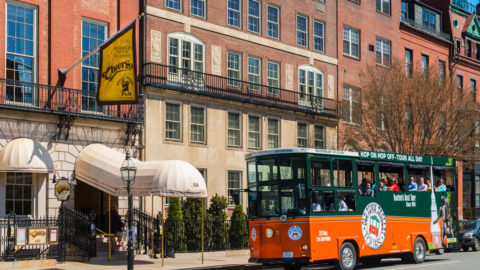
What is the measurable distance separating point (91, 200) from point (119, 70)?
7.19 m

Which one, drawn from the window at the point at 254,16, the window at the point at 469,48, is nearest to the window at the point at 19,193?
the window at the point at 254,16

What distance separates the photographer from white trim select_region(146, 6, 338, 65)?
3002cm

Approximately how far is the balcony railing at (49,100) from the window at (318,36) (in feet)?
50.1

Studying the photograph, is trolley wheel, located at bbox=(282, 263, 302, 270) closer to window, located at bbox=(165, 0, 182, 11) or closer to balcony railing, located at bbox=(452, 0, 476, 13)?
window, located at bbox=(165, 0, 182, 11)

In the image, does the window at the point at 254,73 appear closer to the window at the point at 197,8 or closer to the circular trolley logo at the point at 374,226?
the window at the point at 197,8

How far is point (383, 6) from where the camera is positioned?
44500 mm

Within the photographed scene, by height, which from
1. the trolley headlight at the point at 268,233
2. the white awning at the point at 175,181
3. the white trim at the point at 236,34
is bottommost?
the trolley headlight at the point at 268,233

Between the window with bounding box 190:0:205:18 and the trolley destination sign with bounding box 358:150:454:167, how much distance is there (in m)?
13.2

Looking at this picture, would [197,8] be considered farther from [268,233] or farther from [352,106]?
[268,233]

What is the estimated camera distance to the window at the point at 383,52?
142ft

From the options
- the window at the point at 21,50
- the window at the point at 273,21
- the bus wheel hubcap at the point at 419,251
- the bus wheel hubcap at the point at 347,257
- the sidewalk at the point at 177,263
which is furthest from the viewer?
the window at the point at 273,21

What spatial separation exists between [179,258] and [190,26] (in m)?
11.1

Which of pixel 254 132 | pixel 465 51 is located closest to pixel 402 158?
pixel 254 132

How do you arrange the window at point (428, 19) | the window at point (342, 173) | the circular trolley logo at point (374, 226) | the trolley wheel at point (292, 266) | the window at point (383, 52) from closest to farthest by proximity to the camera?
the window at point (342, 173) < the trolley wheel at point (292, 266) < the circular trolley logo at point (374, 226) < the window at point (383, 52) < the window at point (428, 19)
